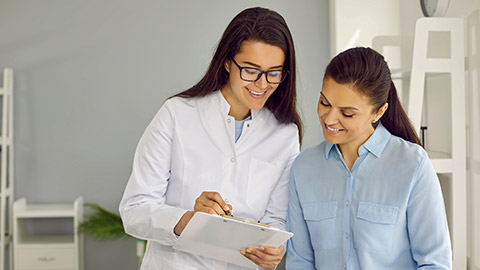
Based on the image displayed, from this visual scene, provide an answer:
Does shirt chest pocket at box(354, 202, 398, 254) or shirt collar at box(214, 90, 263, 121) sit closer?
shirt chest pocket at box(354, 202, 398, 254)

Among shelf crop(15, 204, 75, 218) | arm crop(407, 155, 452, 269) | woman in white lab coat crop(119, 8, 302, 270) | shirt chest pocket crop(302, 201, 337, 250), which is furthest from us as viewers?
shelf crop(15, 204, 75, 218)

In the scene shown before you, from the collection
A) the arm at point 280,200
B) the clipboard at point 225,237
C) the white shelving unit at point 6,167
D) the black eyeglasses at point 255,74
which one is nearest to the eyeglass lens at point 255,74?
the black eyeglasses at point 255,74

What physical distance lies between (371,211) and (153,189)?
23.2 inches

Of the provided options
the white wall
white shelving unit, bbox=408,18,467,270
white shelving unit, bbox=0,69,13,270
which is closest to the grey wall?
white shelving unit, bbox=0,69,13,270

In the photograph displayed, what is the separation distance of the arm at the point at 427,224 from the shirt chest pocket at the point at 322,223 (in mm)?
179

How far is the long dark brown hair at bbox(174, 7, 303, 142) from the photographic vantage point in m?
1.44

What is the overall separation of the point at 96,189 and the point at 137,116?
1.90ft

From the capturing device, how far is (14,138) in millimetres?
3717

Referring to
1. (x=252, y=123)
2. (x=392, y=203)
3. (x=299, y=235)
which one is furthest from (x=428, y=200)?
(x=252, y=123)

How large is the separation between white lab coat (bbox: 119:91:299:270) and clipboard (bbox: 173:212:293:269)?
0.26 feet

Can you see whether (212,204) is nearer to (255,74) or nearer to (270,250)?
(270,250)

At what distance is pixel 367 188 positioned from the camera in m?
1.31

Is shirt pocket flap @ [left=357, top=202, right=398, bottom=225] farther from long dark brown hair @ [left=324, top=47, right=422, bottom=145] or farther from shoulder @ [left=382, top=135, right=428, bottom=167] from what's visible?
long dark brown hair @ [left=324, top=47, right=422, bottom=145]

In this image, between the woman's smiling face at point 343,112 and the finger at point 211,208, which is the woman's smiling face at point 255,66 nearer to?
the woman's smiling face at point 343,112
